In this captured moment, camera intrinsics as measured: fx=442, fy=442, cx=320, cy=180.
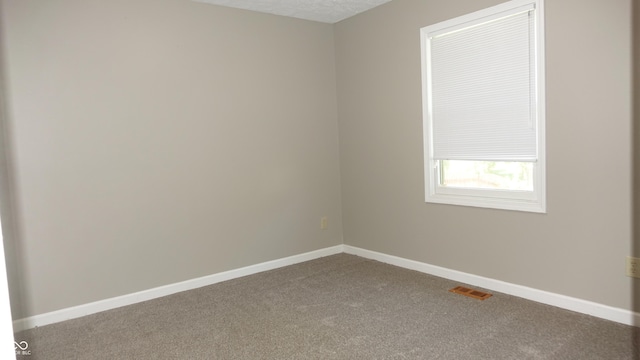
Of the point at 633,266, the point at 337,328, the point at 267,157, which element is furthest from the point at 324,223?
the point at 633,266

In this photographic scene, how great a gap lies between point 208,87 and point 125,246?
1.47 metres

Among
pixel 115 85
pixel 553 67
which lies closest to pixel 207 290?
pixel 115 85

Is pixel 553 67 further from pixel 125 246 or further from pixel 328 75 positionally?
pixel 125 246

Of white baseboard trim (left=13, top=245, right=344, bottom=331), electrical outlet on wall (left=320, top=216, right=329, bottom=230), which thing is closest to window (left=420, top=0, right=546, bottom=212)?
electrical outlet on wall (left=320, top=216, right=329, bottom=230)

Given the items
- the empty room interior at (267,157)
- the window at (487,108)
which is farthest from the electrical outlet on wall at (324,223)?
the window at (487,108)

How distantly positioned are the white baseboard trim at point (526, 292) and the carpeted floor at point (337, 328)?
0.06 metres

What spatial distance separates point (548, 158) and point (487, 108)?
61 cm

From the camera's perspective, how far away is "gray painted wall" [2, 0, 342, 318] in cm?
306

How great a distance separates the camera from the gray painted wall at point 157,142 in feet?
10.0

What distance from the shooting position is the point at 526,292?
10.4 feet

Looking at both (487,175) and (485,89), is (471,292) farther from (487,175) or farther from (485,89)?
(485,89)

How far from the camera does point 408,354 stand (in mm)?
2439

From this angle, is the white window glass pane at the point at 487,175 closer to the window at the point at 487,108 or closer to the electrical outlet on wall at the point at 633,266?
the window at the point at 487,108

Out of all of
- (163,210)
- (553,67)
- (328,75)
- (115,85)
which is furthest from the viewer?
(328,75)
